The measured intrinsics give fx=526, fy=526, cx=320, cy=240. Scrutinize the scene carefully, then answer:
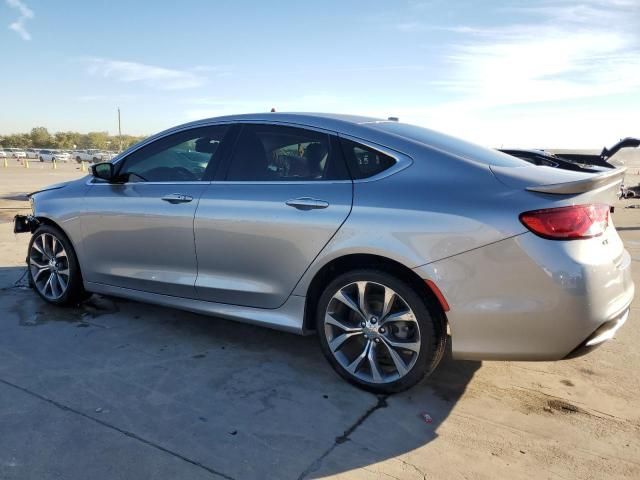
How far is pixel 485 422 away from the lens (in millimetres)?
2895

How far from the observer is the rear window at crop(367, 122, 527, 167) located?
10.3 feet

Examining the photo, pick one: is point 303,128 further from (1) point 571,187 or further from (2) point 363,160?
(1) point 571,187

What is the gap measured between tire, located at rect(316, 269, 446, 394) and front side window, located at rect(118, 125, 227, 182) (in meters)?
1.41

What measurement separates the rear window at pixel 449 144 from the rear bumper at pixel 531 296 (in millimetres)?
651

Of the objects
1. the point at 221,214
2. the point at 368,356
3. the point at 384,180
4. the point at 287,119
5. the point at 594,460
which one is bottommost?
the point at 594,460

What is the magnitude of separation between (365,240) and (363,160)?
0.52m

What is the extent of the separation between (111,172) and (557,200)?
3346mm

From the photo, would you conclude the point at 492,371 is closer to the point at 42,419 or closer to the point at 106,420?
the point at 106,420

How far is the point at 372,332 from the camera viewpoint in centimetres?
315

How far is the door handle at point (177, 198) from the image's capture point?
12.4 ft

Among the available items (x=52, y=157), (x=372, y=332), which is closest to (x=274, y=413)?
(x=372, y=332)

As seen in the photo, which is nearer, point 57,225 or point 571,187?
point 571,187

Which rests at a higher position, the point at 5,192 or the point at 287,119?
the point at 287,119

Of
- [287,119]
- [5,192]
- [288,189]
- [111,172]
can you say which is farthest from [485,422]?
[5,192]
